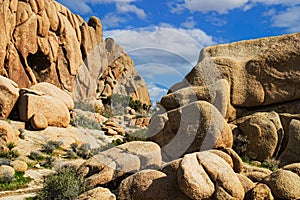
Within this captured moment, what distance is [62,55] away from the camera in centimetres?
4041

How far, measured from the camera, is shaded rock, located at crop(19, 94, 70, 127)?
1991 centimetres

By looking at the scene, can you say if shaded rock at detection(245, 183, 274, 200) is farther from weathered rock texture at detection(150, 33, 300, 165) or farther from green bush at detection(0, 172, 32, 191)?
green bush at detection(0, 172, 32, 191)

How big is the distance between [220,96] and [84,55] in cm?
3288

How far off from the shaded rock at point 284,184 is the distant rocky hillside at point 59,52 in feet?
86.4

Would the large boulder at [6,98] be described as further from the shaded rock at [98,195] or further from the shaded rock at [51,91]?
the shaded rock at [98,195]

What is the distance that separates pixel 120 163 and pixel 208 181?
133 inches

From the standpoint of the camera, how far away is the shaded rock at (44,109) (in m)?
19.9

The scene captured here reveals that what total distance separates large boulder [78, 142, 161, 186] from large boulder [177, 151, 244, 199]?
258 centimetres

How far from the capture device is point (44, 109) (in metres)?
20.5

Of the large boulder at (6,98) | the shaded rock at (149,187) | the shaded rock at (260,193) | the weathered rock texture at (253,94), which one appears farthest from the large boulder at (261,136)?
the large boulder at (6,98)

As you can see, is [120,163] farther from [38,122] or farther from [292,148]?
[38,122]

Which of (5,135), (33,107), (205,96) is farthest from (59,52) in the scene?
(205,96)

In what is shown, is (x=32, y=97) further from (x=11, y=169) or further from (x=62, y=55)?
(x=62, y=55)

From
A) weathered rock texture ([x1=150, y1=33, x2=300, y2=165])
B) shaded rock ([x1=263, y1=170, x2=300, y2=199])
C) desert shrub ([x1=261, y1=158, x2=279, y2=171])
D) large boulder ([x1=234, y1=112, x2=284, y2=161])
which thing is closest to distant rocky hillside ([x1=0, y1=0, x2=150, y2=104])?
weathered rock texture ([x1=150, y1=33, x2=300, y2=165])
